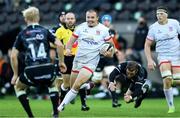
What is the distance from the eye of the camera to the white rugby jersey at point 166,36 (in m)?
17.2

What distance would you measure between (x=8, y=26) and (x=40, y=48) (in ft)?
51.4

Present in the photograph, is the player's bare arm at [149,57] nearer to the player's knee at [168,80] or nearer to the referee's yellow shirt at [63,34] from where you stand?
the player's knee at [168,80]

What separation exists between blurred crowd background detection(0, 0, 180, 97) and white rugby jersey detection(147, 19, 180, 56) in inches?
275

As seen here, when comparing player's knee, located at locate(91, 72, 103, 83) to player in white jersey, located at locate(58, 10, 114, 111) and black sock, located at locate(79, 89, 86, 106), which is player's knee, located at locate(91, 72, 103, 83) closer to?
black sock, located at locate(79, 89, 86, 106)

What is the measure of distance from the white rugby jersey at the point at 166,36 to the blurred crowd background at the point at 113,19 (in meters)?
6.99

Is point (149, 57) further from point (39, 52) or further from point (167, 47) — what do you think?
point (39, 52)

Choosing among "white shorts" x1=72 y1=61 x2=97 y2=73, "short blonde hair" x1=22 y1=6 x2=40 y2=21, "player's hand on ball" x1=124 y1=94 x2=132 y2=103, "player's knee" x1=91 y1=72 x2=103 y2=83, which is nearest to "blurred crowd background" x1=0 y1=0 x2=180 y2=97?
"player's knee" x1=91 y1=72 x2=103 y2=83

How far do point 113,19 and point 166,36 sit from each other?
411 inches

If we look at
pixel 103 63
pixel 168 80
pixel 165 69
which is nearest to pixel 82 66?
pixel 165 69

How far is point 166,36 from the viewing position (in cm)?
1722

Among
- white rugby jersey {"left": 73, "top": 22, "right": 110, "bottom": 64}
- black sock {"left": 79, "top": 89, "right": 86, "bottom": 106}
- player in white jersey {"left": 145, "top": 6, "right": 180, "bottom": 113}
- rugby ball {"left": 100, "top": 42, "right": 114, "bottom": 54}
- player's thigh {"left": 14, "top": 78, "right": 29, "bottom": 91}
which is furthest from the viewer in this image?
black sock {"left": 79, "top": 89, "right": 86, "bottom": 106}

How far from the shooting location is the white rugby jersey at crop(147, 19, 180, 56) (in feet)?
56.4

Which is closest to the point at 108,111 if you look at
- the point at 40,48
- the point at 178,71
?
the point at 178,71

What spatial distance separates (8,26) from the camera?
28.9 metres
